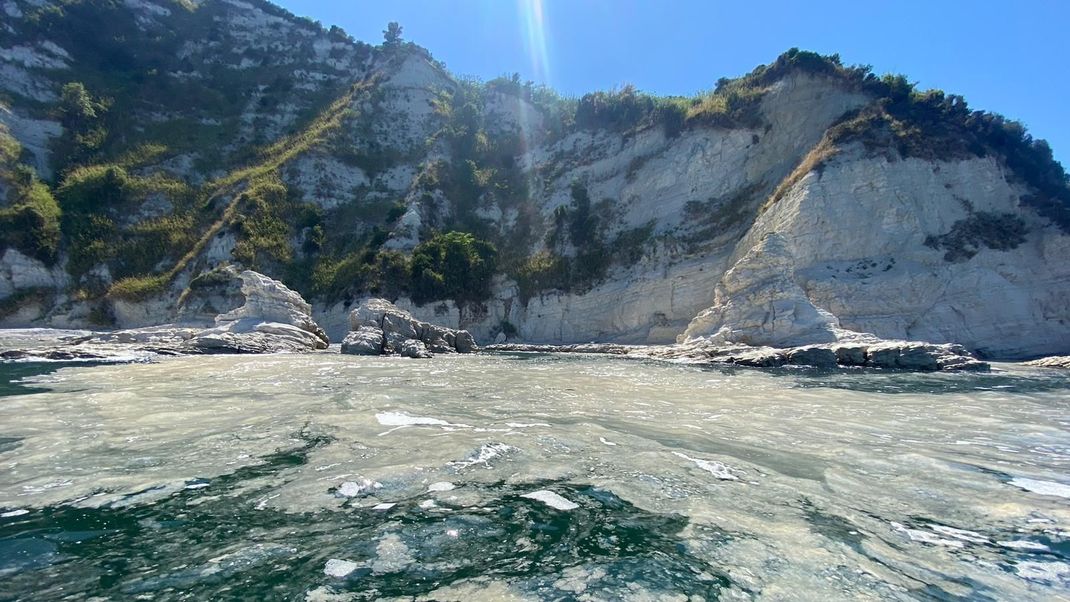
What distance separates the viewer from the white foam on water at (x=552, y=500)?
13.1 ft

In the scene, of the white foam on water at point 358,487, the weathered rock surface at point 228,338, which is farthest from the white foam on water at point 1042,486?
the weathered rock surface at point 228,338

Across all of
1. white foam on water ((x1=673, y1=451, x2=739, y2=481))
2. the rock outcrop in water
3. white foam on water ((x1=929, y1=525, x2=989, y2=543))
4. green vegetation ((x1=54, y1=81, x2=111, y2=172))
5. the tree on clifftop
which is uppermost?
the tree on clifftop

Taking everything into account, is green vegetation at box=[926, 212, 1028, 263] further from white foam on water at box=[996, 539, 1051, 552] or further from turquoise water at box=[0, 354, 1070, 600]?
white foam on water at box=[996, 539, 1051, 552]

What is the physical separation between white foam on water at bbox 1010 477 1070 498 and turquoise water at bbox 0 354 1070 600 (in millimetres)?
40

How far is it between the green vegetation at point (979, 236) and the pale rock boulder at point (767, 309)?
1188 cm

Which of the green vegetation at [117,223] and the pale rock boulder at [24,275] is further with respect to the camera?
the green vegetation at [117,223]

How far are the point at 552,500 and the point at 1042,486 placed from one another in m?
4.92

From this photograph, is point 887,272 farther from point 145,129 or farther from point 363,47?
point 363,47

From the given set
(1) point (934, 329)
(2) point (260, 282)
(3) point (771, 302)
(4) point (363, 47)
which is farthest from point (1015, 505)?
(4) point (363, 47)

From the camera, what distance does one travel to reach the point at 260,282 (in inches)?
1081

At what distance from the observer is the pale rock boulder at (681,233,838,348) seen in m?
23.8

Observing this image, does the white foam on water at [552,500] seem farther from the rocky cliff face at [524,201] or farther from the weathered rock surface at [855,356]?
the rocky cliff face at [524,201]

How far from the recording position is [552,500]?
4.11 meters

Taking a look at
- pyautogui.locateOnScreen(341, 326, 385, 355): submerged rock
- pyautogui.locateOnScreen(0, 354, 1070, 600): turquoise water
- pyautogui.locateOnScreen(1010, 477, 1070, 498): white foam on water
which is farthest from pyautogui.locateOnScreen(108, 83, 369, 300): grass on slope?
pyautogui.locateOnScreen(1010, 477, 1070, 498): white foam on water
